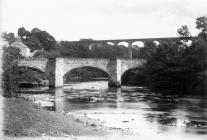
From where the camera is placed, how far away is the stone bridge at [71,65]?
66000 mm

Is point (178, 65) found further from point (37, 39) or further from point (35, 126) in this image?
point (37, 39)

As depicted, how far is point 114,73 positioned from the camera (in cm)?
7019

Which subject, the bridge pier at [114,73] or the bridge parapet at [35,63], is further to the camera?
the bridge pier at [114,73]

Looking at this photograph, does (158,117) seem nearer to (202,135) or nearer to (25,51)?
(202,135)

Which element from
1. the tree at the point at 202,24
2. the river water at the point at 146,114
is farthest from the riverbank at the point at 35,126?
the tree at the point at 202,24

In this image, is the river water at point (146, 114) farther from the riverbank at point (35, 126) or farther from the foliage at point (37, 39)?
the foliage at point (37, 39)

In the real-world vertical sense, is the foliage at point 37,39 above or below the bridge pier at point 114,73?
above

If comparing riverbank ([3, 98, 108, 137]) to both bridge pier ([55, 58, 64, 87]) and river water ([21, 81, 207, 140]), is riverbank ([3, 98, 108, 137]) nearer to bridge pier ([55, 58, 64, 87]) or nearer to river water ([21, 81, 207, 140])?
river water ([21, 81, 207, 140])

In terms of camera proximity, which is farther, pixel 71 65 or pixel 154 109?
pixel 71 65

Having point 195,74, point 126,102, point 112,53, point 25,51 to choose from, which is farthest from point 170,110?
point 112,53

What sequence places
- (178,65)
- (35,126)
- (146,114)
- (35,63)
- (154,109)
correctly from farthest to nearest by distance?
1. (35,63)
2. (178,65)
3. (154,109)
4. (146,114)
5. (35,126)

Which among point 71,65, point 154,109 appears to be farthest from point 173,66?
point 154,109

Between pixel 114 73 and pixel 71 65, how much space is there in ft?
24.6

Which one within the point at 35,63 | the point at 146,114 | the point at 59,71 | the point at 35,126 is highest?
the point at 35,63
